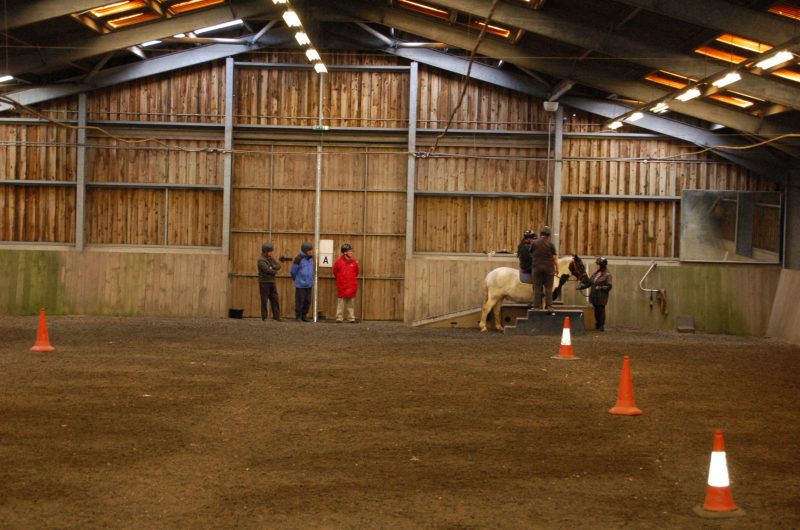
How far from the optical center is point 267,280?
24.4 metres

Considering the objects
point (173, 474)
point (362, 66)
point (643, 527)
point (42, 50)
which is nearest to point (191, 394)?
point (173, 474)

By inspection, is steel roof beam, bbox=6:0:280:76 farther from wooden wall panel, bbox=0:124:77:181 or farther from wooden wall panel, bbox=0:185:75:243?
wooden wall panel, bbox=0:185:75:243

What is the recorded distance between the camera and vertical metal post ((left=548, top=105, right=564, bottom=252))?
25672mm

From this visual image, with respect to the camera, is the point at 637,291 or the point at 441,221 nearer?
the point at 637,291

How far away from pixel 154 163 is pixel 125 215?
5.00 ft

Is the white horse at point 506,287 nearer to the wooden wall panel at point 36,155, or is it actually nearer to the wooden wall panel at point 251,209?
the wooden wall panel at point 251,209

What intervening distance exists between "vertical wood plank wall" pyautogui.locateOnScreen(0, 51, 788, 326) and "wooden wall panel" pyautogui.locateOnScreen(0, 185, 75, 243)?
3cm

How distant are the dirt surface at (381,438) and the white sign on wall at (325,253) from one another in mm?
8362

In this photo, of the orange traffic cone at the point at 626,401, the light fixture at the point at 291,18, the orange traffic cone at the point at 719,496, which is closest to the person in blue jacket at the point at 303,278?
the light fixture at the point at 291,18

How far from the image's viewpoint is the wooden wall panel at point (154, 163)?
26156 mm

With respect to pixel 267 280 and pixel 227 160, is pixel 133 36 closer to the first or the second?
pixel 227 160

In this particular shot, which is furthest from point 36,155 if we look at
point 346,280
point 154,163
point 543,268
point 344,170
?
point 543,268

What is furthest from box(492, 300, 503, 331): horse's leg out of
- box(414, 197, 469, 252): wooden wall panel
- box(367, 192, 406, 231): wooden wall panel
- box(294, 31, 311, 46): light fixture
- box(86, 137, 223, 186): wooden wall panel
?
box(86, 137, 223, 186): wooden wall panel

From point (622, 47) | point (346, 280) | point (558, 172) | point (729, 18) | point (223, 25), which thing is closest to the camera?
point (729, 18)
